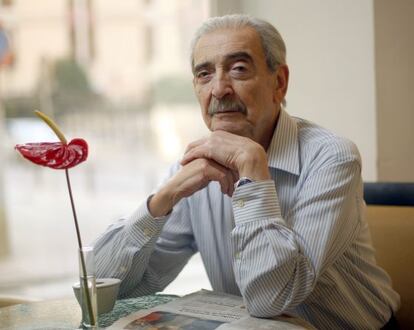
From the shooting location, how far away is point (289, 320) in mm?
1217

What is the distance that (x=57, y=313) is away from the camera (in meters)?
1.37

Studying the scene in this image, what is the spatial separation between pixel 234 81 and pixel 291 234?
451mm

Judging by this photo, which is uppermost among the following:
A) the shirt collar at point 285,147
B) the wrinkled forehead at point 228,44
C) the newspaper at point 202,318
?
the wrinkled forehead at point 228,44

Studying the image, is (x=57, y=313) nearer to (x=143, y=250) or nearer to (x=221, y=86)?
(x=143, y=250)

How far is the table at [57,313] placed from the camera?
1.27 metres

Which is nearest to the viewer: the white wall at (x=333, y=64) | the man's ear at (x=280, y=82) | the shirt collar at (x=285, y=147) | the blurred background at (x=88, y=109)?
the shirt collar at (x=285, y=147)

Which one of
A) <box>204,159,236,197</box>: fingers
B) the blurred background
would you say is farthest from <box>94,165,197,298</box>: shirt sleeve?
the blurred background

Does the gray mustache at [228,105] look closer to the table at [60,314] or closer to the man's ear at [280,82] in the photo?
the man's ear at [280,82]

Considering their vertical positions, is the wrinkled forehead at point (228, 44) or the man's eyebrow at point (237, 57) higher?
the wrinkled forehead at point (228, 44)

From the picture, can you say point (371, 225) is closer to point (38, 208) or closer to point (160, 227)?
point (160, 227)

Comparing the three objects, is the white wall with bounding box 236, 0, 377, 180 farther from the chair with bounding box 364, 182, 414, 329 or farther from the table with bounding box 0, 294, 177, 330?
the table with bounding box 0, 294, 177, 330

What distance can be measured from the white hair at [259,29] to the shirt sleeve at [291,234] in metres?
0.33

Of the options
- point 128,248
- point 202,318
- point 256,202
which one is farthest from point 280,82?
point 202,318

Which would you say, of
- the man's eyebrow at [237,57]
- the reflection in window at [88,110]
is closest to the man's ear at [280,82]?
the man's eyebrow at [237,57]
